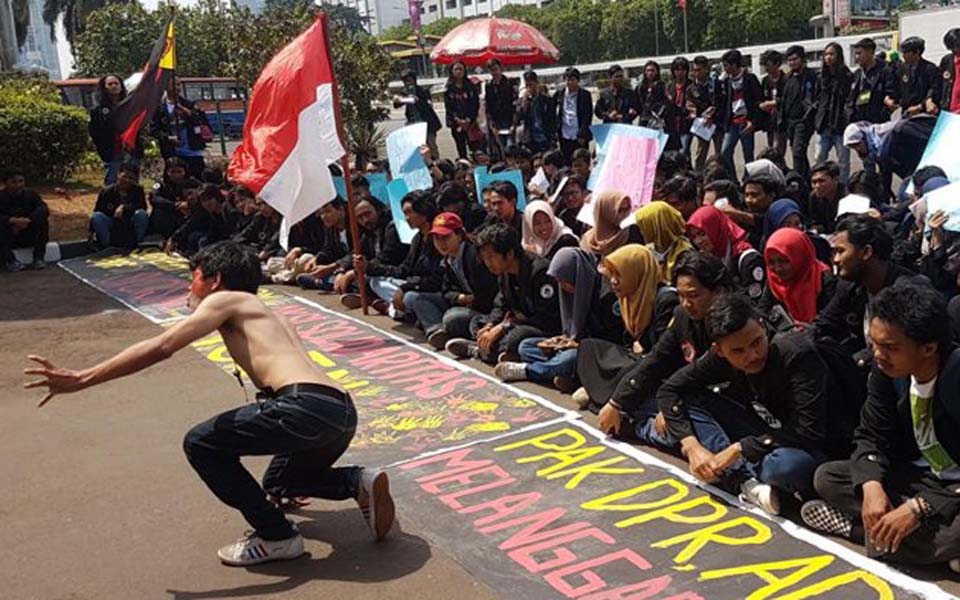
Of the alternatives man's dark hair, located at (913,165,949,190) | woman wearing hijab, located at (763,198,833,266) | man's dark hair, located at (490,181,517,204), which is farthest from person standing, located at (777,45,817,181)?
woman wearing hijab, located at (763,198,833,266)

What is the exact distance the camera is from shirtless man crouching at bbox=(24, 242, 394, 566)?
3645mm

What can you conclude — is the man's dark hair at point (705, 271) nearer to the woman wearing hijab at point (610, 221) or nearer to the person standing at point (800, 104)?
the woman wearing hijab at point (610, 221)

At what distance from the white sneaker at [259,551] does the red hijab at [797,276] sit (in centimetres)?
253

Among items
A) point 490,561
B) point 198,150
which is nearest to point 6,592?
point 490,561

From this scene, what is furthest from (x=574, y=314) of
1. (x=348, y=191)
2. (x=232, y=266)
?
(x=348, y=191)

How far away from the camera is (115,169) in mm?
12305

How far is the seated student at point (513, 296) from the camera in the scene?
5793mm

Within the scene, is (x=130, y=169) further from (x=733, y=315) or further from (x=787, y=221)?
(x=733, y=315)

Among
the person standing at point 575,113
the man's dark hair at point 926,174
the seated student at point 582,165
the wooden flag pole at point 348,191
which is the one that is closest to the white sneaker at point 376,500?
the wooden flag pole at point 348,191

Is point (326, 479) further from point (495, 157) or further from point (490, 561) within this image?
point (495, 157)

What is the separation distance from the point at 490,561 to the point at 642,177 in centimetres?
401

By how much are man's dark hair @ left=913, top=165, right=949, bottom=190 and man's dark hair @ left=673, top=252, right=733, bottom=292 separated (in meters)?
2.43

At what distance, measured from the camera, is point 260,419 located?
3.64 m

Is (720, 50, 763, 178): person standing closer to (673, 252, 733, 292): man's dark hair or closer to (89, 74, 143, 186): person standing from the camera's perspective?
(673, 252, 733, 292): man's dark hair
